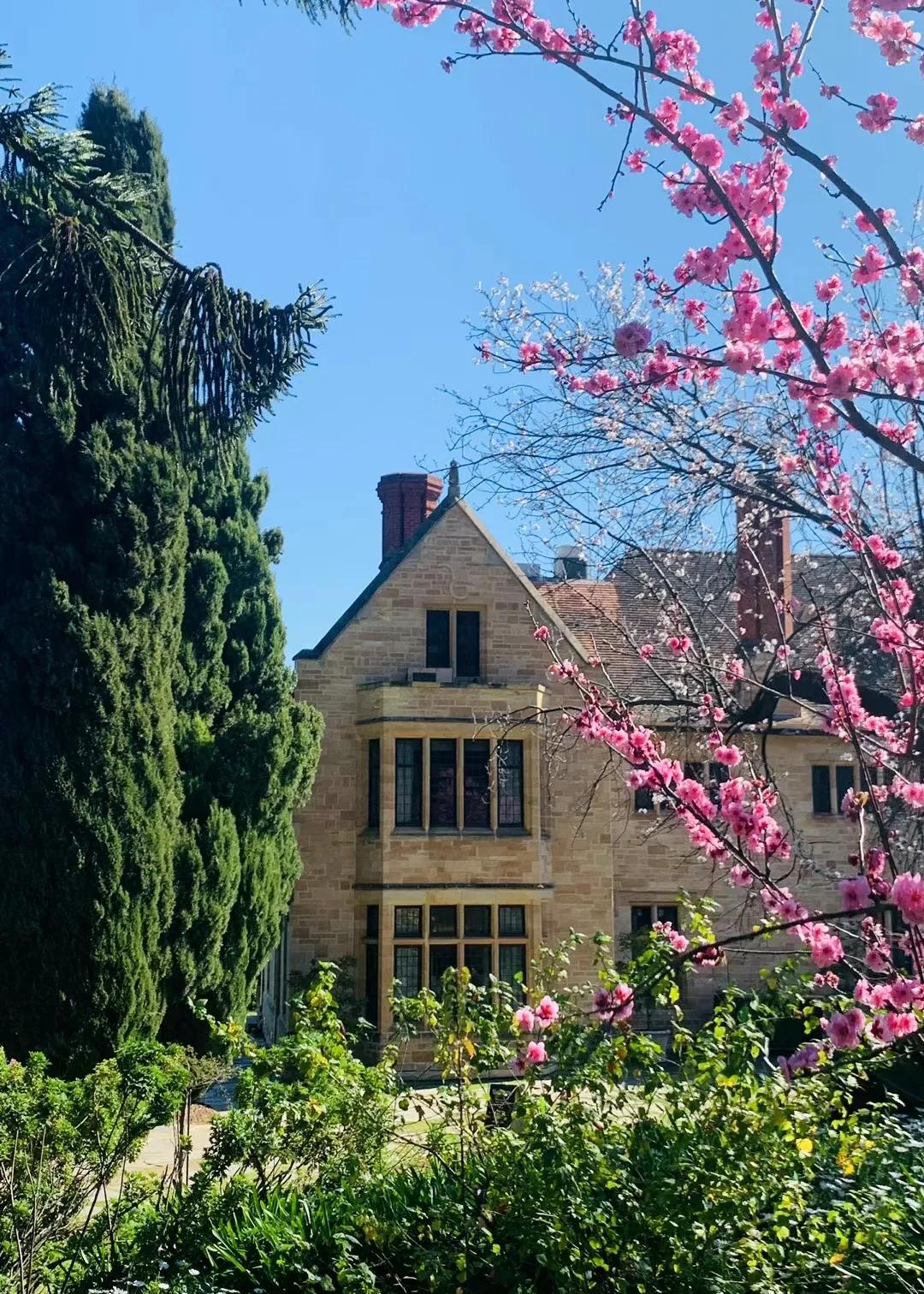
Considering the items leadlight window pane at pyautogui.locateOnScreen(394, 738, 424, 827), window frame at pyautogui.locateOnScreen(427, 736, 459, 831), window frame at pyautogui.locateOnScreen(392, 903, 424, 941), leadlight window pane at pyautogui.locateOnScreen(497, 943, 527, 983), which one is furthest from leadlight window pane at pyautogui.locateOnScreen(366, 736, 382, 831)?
leadlight window pane at pyautogui.locateOnScreen(497, 943, 527, 983)

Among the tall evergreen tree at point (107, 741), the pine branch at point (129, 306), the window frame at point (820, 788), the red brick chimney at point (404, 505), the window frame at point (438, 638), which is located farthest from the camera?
the red brick chimney at point (404, 505)

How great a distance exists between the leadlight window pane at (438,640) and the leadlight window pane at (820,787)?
6772mm

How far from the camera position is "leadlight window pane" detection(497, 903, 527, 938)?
16734 millimetres

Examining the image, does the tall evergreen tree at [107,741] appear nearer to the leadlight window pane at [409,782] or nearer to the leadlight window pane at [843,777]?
the leadlight window pane at [409,782]

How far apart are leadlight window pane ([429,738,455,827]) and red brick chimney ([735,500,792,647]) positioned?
4.57m

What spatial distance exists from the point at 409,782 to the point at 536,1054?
1213 centimetres

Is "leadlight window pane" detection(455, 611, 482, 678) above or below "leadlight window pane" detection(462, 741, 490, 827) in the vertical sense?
→ above

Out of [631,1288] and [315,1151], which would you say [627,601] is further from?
[631,1288]

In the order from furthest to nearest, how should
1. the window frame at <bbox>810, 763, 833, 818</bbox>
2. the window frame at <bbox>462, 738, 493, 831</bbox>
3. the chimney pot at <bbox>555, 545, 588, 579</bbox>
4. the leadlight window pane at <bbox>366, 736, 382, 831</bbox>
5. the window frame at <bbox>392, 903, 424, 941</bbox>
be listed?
1. the window frame at <bbox>810, 763, 833, 818</bbox>
2. the leadlight window pane at <bbox>366, 736, 382, 831</bbox>
3. the window frame at <bbox>462, 738, 493, 831</bbox>
4. the window frame at <bbox>392, 903, 424, 941</bbox>
5. the chimney pot at <bbox>555, 545, 588, 579</bbox>

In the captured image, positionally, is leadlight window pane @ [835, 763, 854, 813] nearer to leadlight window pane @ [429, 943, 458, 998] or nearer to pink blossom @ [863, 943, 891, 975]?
leadlight window pane @ [429, 943, 458, 998]

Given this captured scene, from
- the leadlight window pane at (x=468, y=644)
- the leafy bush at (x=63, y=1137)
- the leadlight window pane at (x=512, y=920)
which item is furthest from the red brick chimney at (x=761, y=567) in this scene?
the leadlight window pane at (x=512, y=920)

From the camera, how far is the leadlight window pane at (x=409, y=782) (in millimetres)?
16734

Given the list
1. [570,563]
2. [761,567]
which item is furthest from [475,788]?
[761,567]

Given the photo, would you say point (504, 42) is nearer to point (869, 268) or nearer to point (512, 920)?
point (869, 268)
